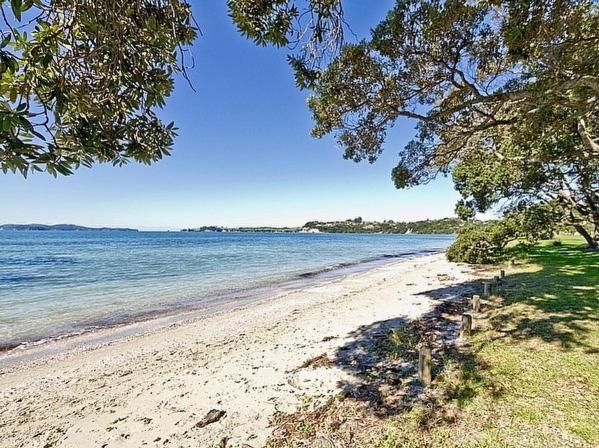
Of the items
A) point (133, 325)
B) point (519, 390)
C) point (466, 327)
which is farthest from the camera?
point (133, 325)

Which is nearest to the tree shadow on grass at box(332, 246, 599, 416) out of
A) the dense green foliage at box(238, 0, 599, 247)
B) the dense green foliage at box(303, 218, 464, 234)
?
the dense green foliage at box(238, 0, 599, 247)

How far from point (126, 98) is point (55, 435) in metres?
5.43

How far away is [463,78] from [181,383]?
8817mm

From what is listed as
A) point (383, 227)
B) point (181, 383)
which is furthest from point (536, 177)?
point (383, 227)

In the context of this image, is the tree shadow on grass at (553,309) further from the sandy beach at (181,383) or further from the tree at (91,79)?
the tree at (91,79)

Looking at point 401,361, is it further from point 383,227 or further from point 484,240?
point 383,227

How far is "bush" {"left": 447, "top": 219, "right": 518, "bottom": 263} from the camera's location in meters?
21.2

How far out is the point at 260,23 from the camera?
13.4ft

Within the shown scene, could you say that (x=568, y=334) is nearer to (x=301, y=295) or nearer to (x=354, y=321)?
(x=354, y=321)

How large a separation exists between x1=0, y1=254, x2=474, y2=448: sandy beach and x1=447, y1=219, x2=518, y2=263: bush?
1500cm

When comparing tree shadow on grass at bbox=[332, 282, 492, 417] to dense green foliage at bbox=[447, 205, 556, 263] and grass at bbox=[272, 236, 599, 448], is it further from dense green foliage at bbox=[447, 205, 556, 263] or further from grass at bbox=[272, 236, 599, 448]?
dense green foliage at bbox=[447, 205, 556, 263]

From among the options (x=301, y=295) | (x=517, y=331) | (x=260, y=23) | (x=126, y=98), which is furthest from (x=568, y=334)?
(x=301, y=295)

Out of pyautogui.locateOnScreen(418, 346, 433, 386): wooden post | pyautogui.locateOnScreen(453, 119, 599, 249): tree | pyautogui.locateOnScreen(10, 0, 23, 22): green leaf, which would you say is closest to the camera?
pyautogui.locateOnScreen(10, 0, 23, 22): green leaf

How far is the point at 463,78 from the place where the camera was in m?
6.36
